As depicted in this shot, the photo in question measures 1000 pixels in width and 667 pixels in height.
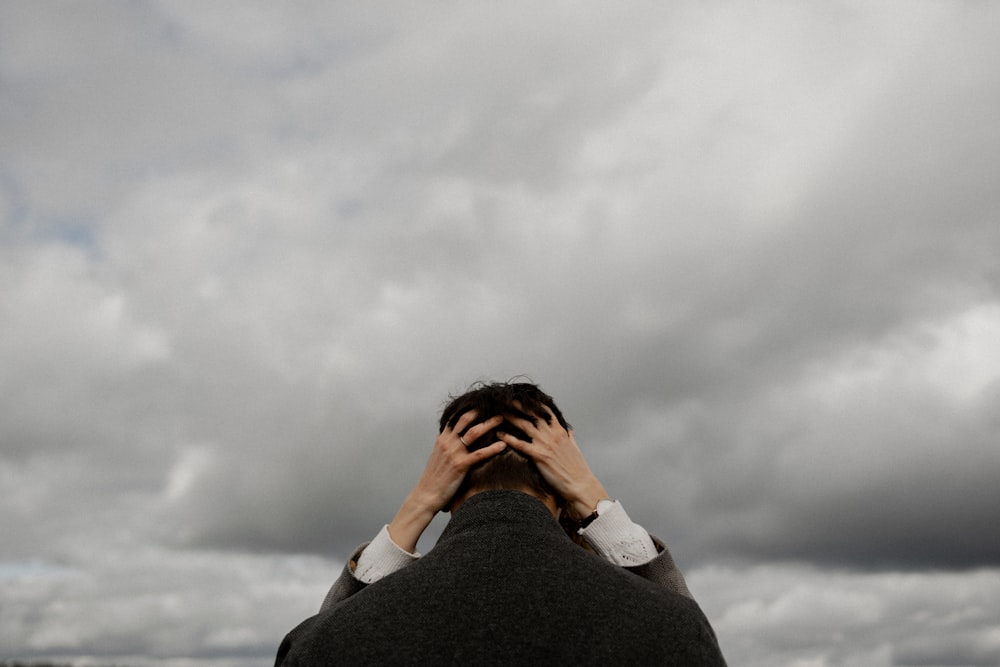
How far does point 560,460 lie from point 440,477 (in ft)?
2.66

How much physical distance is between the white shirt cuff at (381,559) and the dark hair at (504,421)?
67 cm

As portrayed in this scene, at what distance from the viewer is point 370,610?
4727 millimetres

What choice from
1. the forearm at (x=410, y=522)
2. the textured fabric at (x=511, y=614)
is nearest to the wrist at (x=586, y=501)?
the forearm at (x=410, y=522)

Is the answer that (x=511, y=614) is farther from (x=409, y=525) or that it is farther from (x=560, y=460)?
(x=409, y=525)

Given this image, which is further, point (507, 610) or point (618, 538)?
point (618, 538)

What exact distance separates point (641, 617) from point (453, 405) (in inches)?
94.0

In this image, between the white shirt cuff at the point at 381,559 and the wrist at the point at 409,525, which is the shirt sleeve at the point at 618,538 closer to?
the wrist at the point at 409,525

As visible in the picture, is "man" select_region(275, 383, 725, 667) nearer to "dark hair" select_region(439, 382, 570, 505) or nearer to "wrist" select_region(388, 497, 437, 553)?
"dark hair" select_region(439, 382, 570, 505)

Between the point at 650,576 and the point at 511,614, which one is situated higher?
the point at 650,576

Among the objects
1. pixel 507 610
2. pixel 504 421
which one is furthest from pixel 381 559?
pixel 507 610

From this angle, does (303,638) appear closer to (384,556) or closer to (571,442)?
(384,556)

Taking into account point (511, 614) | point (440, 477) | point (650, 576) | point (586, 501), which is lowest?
point (511, 614)

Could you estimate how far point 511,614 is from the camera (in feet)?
14.7

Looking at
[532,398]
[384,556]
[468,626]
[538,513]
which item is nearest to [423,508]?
[384,556]
